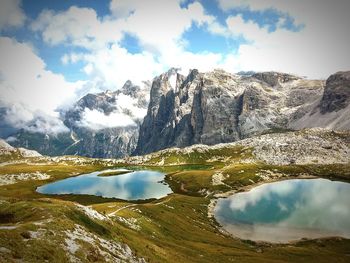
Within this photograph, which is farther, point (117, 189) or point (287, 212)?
point (117, 189)

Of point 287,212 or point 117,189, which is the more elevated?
point 117,189

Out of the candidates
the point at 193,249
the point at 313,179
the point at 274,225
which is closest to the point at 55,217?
the point at 193,249

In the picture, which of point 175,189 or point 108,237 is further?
point 175,189

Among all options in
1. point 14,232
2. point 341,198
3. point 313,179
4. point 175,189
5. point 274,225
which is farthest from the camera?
point 313,179

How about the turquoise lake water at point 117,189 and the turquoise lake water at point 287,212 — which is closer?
the turquoise lake water at point 287,212

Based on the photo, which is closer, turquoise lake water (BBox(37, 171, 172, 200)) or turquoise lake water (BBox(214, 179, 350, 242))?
turquoise lake water (BBox(214, 179, 350, 242))

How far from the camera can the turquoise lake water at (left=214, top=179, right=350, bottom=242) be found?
314ft

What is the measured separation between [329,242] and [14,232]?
79152 millimetres

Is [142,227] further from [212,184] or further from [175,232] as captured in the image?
[212,184]

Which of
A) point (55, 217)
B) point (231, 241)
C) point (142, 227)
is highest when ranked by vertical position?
point (55, 217)

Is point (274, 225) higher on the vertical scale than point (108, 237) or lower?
lower

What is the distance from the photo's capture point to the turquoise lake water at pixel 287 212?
95.8 m

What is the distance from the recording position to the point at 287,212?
11788 centimetres

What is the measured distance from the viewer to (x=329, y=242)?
85.9m
